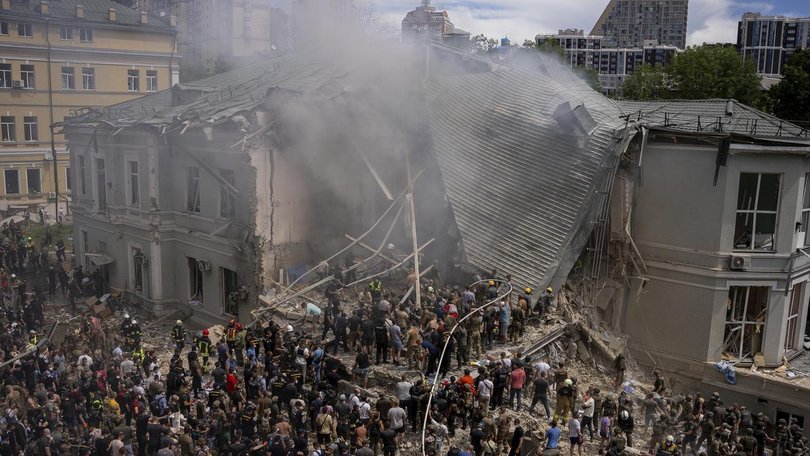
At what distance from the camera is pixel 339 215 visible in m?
24.6

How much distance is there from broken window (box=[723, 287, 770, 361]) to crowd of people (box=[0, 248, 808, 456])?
12.6 ft

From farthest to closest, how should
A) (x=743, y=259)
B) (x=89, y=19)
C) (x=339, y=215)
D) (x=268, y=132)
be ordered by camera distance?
(x=89, y=19) < (x=339, y=215) < (x=268, y=132) < (x=743, y=259)

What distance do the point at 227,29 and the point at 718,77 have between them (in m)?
30.6

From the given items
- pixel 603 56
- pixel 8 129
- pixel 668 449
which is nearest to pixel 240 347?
pixel 668 449

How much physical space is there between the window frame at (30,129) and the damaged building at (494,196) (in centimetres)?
1812

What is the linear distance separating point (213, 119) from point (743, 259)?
16352 millimetres

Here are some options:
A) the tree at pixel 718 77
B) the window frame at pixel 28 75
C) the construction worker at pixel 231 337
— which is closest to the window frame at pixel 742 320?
the construction worker at pixel 231 337

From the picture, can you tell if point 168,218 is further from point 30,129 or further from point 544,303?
point 30,129

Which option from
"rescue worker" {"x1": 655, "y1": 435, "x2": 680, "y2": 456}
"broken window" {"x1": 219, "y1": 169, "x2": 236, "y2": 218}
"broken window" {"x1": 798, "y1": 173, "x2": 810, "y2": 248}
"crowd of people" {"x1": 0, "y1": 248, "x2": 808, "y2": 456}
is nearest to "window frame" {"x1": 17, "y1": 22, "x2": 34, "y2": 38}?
"broken window" {"x1": 219, "y1": 169, "x2": 236, "y2": 218}

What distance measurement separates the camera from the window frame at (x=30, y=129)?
42656 mm

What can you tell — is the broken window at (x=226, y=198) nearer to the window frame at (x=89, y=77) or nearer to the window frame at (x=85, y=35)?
the window frame at (x=85, y=35)

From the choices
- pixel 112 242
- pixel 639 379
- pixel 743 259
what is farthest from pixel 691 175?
pixel 112 242

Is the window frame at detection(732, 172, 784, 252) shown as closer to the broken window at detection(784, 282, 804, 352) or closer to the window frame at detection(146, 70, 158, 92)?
the broken window at detection(784, 282, 804, 352)

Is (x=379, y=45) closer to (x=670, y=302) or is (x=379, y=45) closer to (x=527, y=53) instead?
(x=527, y=53)
